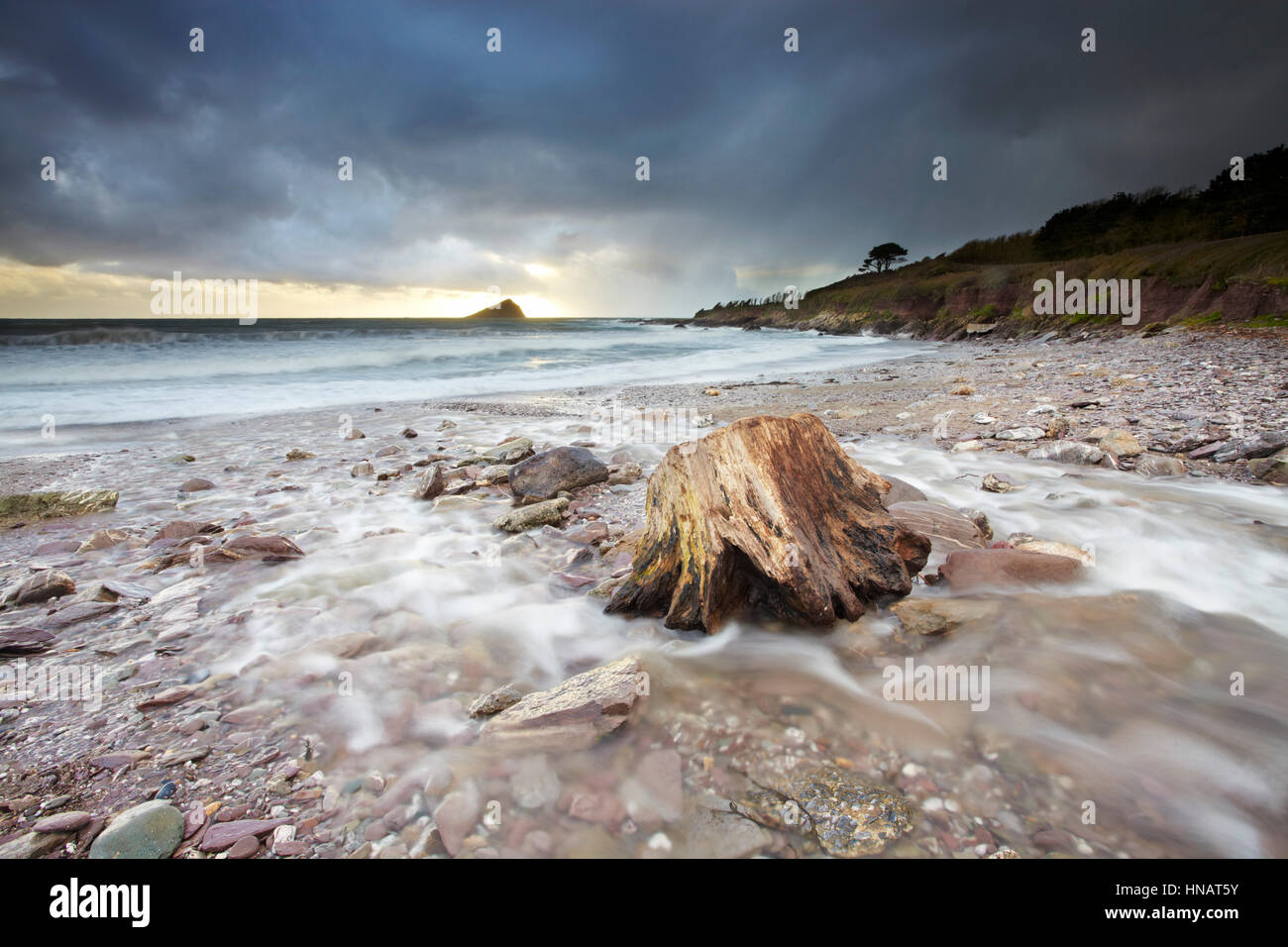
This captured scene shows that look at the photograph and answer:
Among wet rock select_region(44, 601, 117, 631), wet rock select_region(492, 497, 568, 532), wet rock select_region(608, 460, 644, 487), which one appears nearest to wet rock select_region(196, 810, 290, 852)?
wet rock select_region(44, 601, 117, 631)

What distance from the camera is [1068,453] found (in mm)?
6023

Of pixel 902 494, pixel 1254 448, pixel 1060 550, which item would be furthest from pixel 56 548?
pixel 1254 448

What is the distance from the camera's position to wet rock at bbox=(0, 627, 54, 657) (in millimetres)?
2990

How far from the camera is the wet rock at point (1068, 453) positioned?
5.88m

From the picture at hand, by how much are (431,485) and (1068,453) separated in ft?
23.6

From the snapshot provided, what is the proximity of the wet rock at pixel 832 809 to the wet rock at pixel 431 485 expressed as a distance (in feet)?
15.4

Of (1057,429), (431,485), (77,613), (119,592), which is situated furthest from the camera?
(1057,429)

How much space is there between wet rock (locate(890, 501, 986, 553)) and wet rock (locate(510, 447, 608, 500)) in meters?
3.14

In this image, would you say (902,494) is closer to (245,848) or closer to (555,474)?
(555,474)

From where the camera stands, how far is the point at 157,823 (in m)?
1.84

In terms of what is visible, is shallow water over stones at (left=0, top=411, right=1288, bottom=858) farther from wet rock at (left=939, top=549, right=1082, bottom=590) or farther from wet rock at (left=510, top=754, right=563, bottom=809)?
wet rock at (left=939, top=549, right=1082, bottom=590)
